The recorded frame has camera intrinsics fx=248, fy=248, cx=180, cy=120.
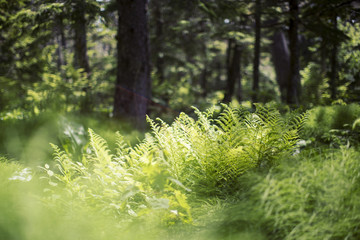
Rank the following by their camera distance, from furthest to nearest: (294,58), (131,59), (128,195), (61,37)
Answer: (61,37) < (294,58) < (131,59) < (128,195)

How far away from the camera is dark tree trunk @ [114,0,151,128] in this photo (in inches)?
197

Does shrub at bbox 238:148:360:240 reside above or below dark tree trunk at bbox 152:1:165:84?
below

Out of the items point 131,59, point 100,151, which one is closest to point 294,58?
point 131,59

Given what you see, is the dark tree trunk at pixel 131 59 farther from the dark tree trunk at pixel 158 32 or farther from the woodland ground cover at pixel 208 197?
the dark tree trunk at pixel 158 32

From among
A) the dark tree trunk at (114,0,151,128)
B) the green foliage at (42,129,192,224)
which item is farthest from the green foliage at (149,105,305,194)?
the dark tree trunk at (114,0,151,128)

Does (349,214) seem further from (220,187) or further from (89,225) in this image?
(89,225)

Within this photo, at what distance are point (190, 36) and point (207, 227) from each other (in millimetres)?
15552

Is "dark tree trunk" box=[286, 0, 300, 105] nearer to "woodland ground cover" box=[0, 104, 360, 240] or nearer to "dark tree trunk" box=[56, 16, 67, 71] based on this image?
"woodland ground cover" box=[0, 104, 360, 240]

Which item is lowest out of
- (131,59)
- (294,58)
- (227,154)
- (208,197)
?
(208,197)

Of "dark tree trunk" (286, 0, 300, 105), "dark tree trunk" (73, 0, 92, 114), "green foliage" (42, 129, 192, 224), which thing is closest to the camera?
"green foliage" (42, 129, 192, 224)

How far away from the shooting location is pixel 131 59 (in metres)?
5.12

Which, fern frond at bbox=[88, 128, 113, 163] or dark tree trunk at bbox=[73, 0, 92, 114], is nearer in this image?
fern frond at bbox=[88, 128, 113, 163]

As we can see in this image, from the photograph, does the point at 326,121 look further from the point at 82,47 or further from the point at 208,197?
the point at 82,47

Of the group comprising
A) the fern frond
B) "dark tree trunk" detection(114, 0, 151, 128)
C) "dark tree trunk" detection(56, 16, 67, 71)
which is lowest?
the fern frond
